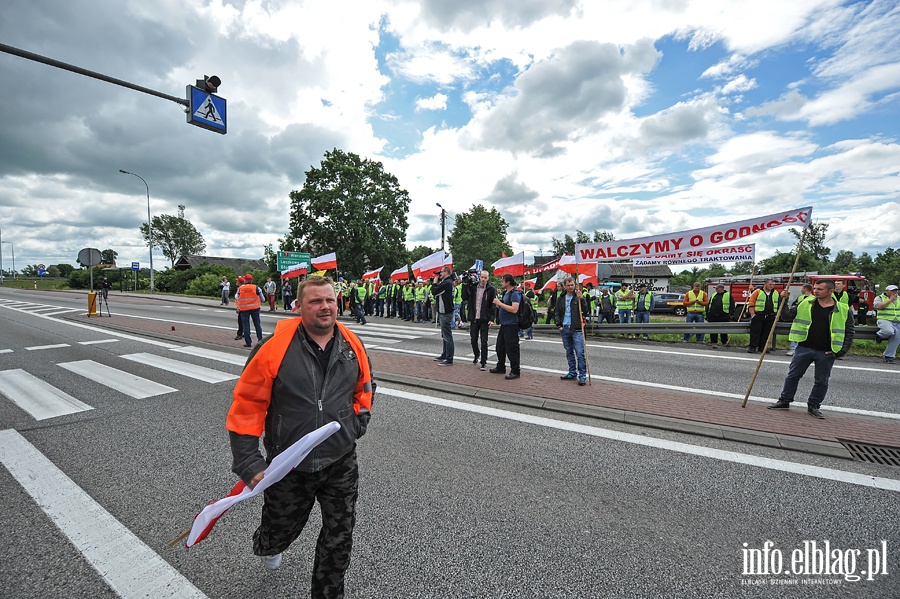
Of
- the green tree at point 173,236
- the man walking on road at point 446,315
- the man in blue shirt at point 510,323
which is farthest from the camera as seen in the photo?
the green tree at point 173,236

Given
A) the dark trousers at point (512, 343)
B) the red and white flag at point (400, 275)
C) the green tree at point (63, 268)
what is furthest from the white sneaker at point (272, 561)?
the green tree at point (63, 268)

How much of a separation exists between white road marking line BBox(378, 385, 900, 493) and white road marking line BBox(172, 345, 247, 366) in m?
5.07

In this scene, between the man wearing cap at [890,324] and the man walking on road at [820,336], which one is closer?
the man walking on road at [820,336]

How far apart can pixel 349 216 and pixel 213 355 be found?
89.8ft

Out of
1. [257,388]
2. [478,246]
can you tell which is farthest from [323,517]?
[478,246]

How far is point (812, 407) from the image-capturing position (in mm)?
5324

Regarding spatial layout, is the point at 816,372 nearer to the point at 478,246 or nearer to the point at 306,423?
the point at 306,423

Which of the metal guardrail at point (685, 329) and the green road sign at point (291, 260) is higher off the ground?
the green road sign at point (291, 260)

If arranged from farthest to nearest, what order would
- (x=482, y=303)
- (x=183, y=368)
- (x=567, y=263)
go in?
1. (x=567, y=263)
2. (x=482, y=303)
3. (x=183, y=368)

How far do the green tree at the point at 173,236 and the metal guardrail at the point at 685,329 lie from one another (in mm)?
88330

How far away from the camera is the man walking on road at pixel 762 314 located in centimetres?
1041

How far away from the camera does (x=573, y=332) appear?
7.10 meters

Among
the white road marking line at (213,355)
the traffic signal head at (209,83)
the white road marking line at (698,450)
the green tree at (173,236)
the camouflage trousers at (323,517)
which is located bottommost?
the white road marking line at (698,450)
